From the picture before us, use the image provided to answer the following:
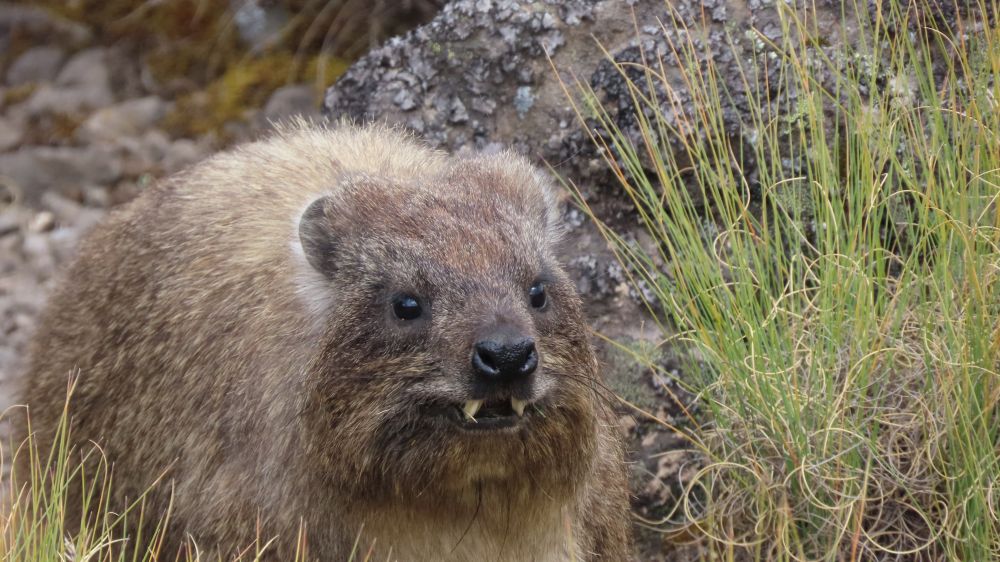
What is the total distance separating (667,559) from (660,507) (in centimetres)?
23

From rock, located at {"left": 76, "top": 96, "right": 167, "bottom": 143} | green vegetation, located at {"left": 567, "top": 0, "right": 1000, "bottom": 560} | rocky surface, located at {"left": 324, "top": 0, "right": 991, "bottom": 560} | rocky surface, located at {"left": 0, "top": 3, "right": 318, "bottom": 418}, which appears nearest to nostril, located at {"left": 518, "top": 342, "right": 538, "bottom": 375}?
green vegetation, located at {"left": 567, "top": 0, "right": 1000, "bottom": 560}

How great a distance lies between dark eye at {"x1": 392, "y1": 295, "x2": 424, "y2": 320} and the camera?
4090mm

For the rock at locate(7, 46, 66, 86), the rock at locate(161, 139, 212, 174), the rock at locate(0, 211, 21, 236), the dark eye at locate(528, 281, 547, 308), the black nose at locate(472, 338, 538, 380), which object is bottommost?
the rock at locate(161, 139, 212, 174)

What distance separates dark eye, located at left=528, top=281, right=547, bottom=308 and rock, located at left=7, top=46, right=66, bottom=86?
6.64m

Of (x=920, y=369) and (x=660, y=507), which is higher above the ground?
(x=920, y=369)

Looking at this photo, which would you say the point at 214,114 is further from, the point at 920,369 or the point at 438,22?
the point at 920,369

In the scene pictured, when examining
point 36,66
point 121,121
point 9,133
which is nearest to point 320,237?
point 121,121

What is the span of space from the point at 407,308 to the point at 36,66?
22.1 feet

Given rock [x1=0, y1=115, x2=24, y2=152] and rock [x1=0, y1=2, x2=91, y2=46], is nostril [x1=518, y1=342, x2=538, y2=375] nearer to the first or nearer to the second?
rock [x1=0, y1=115, x2=24, y2=152]

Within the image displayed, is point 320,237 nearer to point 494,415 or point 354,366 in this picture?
point 354,366

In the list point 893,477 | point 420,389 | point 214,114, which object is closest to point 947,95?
point 893,477

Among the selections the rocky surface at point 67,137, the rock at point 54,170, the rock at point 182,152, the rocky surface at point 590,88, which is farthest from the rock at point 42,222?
the rocky surface at point 590,88

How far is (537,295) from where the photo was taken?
427 centimetres

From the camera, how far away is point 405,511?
433cm
